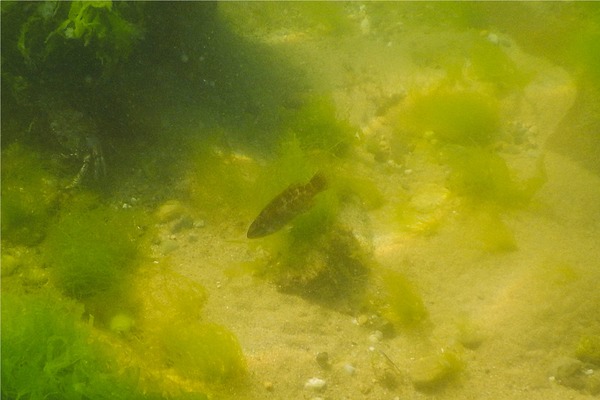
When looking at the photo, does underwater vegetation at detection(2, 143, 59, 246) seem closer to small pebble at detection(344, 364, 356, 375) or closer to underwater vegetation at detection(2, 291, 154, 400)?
underwater vegetation at detection(2, 291, 154, 400)

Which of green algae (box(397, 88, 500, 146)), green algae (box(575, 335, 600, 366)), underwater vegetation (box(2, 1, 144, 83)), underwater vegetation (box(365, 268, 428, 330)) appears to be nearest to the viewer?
green algae (box(575, 335, 600, 366))

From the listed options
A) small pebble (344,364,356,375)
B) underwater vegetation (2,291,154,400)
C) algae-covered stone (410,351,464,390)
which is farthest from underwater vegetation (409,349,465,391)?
underwater vegetation (2,291,154,400)

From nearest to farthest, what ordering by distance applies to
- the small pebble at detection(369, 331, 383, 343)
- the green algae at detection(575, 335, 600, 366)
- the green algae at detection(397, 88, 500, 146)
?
the green algae at detection(575, 335, 600, 366)
the small pebble at detection(369, 331, 383, 343)
the green algae at detection(397, 88, 500, 146)

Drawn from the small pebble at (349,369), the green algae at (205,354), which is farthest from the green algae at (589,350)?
the green algae at (205,354)

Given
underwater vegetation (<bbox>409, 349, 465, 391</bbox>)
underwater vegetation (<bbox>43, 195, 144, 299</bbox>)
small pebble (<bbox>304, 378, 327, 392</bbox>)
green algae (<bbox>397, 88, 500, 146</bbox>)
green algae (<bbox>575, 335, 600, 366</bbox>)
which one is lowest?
underwater vegetation (<bbox>43, 195, 144, 299</bbox>)

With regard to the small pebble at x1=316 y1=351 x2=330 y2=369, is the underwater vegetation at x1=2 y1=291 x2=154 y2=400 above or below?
above

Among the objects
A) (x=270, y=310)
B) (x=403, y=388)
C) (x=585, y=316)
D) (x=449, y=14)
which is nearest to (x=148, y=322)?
(x=270, y=310)

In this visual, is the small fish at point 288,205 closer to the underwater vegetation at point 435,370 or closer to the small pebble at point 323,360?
the small pebble at point 323,360

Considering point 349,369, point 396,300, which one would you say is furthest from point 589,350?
point 349,369
